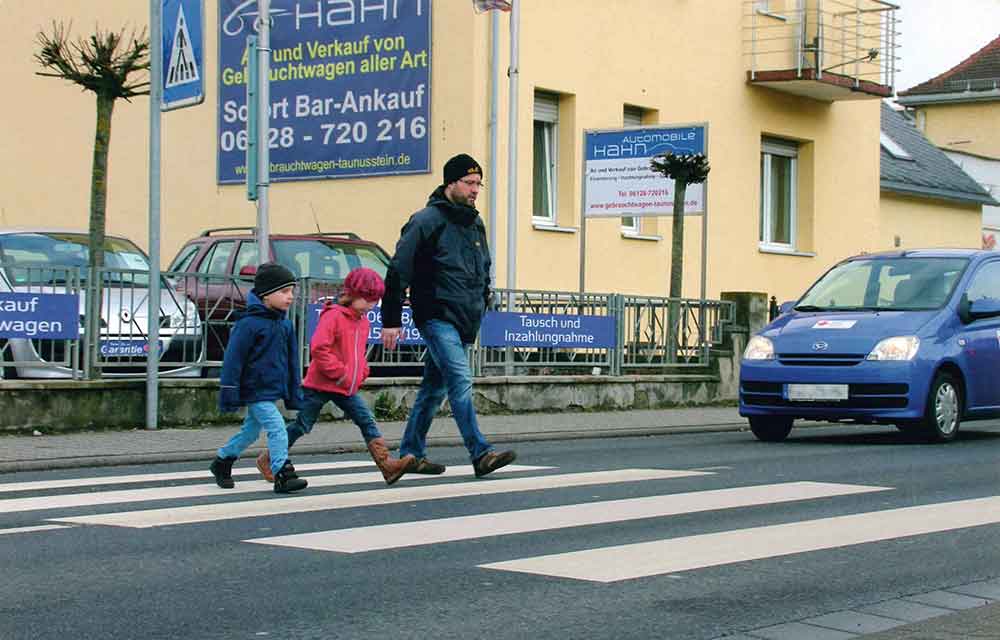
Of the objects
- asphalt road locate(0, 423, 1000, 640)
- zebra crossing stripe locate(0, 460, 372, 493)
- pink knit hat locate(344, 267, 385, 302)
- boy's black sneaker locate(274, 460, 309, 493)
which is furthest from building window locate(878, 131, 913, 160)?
boy's black sneaker locate(274, 460, 309, 493)

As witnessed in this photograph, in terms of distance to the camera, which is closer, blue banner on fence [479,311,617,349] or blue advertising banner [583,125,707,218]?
blue banner on fence [479,311,617,349]

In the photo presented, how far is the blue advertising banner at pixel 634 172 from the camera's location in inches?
848

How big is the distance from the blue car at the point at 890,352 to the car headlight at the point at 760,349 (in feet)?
0.04

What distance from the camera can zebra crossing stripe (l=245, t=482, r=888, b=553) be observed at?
7.82m

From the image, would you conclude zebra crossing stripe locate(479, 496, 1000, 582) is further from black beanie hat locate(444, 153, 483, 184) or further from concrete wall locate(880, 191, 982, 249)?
concrete wall locate(880, 191, 982, 249)

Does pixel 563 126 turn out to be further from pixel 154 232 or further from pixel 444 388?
pixel 444 388

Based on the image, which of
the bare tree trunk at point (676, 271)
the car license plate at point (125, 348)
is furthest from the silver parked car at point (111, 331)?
the bare tree trunk at point (676, 271)

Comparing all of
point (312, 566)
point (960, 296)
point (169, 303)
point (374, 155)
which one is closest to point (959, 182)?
point (374, 155)

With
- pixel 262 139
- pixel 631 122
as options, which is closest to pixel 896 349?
pixel 262 139

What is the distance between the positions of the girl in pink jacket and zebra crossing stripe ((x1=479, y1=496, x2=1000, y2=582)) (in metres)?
2.83

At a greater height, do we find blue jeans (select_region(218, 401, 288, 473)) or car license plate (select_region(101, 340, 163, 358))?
car license plate (select_region(101, 340, 163, 358))


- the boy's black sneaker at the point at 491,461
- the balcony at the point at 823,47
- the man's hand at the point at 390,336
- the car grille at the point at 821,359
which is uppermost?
the balcony at the point at 823,47

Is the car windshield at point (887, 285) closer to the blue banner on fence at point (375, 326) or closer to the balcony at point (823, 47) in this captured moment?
the blue banner on fence at point (375, 326)

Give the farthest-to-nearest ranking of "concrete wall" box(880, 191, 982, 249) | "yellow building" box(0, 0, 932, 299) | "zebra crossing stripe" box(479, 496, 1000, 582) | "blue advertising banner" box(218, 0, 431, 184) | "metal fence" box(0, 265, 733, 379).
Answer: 1. "concrete wall" box(880, 191, 982, 249)
2. "yellow building" box(0, 0, 932, 299)
3. "blue advertising banner" box(218, 0, 431, 184)
4. "metal fence" box(0, 265, 733, 379)
5. "zebra crossing stripe" box(479, 496, 1000, 582)
